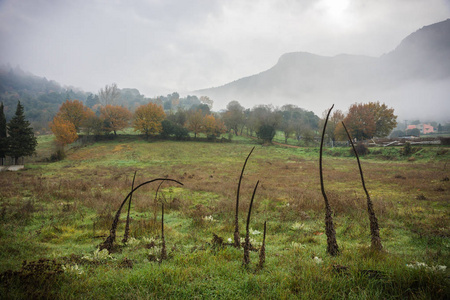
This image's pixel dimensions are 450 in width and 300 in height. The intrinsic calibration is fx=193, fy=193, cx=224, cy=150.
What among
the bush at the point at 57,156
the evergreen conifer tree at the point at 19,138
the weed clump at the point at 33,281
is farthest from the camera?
the bush at the point at 57,156

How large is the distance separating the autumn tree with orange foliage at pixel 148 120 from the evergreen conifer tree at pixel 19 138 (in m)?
29.3

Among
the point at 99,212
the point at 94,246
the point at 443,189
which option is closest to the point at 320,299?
the point at 94,246

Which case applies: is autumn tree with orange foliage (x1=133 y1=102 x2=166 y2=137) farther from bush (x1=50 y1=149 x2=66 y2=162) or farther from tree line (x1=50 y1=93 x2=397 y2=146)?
bush (x1=50 y1=149 x2=66 y2=162)

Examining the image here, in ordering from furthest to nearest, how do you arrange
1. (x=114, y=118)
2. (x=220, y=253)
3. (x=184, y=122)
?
(x=184, y=122) < (x=114, y=118) < (x=220, y=253)

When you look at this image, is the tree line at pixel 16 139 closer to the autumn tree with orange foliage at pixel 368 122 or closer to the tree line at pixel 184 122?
the tree line at pixel 184 122

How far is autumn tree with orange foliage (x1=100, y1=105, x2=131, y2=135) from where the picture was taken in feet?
194

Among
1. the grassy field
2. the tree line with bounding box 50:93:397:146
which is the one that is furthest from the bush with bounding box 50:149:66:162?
the grassy field

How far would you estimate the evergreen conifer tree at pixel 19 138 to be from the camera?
28.1 metres

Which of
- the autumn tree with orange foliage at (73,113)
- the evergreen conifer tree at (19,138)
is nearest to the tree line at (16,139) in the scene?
the evergreen conifer tree at (19,138)

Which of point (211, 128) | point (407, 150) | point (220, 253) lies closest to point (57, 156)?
point (211, 128)

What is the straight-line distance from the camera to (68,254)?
4.92 metres

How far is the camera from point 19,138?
28812mm

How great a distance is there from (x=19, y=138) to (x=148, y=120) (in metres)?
32.3

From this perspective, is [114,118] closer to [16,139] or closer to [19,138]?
[19,138]
